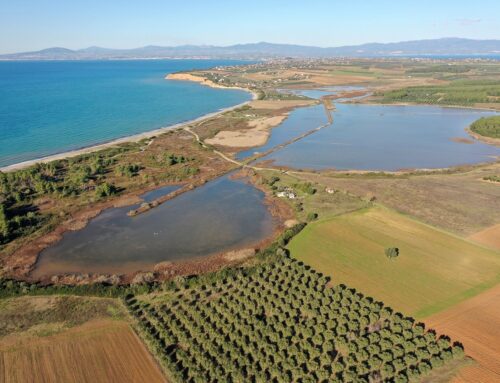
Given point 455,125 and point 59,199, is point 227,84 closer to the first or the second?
point 455,125

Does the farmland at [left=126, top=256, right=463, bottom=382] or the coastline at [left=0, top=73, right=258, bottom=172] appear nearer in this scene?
the farmland at [left=126, top=256, right=463, bottom=382]

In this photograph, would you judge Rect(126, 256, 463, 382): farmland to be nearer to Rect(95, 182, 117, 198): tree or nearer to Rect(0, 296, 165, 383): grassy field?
Rect(0, 296, 165, 383): grassy field

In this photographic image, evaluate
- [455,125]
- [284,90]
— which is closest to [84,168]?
[455,125]

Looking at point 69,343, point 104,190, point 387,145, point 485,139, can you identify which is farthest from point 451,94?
point 69,343

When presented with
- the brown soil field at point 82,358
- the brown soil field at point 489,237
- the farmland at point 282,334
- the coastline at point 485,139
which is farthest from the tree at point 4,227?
the coastline at point 485,139

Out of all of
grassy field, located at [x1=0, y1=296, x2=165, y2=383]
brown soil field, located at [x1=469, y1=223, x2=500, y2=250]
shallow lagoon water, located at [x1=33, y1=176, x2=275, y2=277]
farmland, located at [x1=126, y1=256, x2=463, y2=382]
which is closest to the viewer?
farmland, located at [x1=126, y1=256, x2=463, y2=382]

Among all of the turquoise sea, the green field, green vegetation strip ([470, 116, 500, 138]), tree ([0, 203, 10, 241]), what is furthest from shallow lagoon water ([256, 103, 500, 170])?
the turquoise sea

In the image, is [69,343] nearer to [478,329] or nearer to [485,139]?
[478,329]
